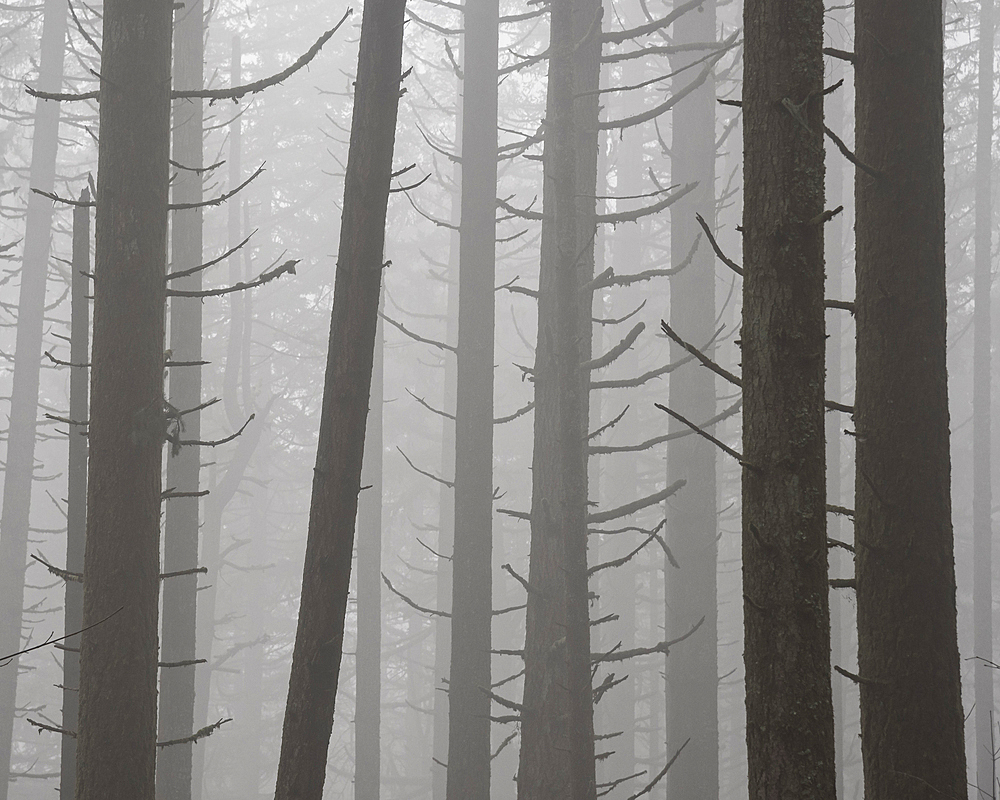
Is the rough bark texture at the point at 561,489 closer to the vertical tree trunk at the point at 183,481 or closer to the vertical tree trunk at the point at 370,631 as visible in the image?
the vertical tree trunk at the point at 183,481

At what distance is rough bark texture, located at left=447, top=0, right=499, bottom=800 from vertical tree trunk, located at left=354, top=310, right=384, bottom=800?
6468 mm

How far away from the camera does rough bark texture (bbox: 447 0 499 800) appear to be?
24.4 ft

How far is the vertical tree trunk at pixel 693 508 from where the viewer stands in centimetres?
921

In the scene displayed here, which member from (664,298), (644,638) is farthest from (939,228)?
(644,638)

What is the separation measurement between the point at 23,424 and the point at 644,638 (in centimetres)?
1665

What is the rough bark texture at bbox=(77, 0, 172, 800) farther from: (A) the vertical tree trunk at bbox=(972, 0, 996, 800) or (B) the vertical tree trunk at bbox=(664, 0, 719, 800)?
(A) the vertical tree trunk at bbox=(972, 0, 996, 800)

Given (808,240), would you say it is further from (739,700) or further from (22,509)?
(739,700)

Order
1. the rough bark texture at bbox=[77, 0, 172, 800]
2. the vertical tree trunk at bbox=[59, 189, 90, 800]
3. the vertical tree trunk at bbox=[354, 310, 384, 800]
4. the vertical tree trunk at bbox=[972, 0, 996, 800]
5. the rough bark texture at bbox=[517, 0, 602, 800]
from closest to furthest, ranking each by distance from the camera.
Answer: the rough bark texture at bbox=[77, 0, 172, 800]
the rough bark texture at bbox=[517, 0, 602, 800]
the vertical tree trunk at bbox=[59, 189, 90, 800]
the vertical tree trunk at bbox=[354, 310, 384, 800]
the vertical tree trunk at bbox=[972, 0, 996, 800]

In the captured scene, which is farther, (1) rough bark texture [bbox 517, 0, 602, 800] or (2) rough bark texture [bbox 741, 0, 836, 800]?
(1) rough bark texture [bbox 517, 0, 602, 800]

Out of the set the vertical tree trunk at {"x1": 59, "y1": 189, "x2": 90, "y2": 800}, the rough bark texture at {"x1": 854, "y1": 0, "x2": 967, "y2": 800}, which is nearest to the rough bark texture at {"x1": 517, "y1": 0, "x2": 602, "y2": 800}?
the rough bark texture at {"x1": 854, "y1": 0, "x2": 967, "y2": 800}

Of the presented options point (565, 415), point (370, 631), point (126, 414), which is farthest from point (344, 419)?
point (370, 631)

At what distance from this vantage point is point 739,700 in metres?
22.9

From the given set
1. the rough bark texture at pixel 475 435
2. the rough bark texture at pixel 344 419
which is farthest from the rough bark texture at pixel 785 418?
the rough bark texture at pixel 475 435

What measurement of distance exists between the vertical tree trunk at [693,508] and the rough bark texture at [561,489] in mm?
3070
